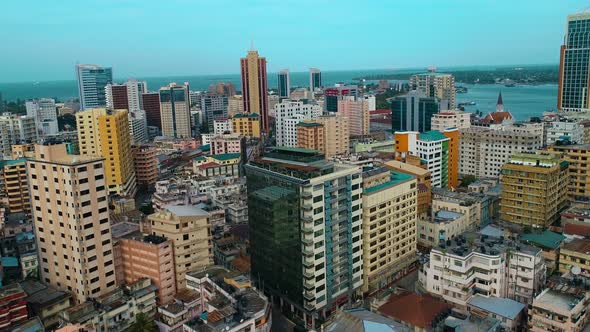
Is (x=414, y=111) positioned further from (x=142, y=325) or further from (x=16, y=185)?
(x=142, y=325)

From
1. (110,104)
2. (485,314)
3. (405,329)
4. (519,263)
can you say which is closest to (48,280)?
(405,329)

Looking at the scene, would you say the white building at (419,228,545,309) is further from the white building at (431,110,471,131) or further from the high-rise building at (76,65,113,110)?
the high-rise building at (76,65,113,110)

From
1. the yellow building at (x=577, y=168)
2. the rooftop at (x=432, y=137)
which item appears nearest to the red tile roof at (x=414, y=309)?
the yellow building at (x=577, y=168)

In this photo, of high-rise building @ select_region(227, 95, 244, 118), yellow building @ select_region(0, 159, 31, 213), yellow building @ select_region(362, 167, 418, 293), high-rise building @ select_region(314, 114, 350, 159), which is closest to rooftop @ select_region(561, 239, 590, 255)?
yellow building @ select_region(362, 167, 418, 293)

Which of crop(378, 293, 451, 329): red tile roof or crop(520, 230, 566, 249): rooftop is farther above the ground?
crop(520, 230, 566, 249): rooftop

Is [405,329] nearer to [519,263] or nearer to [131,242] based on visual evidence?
[519,263]

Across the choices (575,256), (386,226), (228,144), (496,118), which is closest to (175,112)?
(228,144)

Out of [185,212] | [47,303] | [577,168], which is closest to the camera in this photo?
[47,303]
